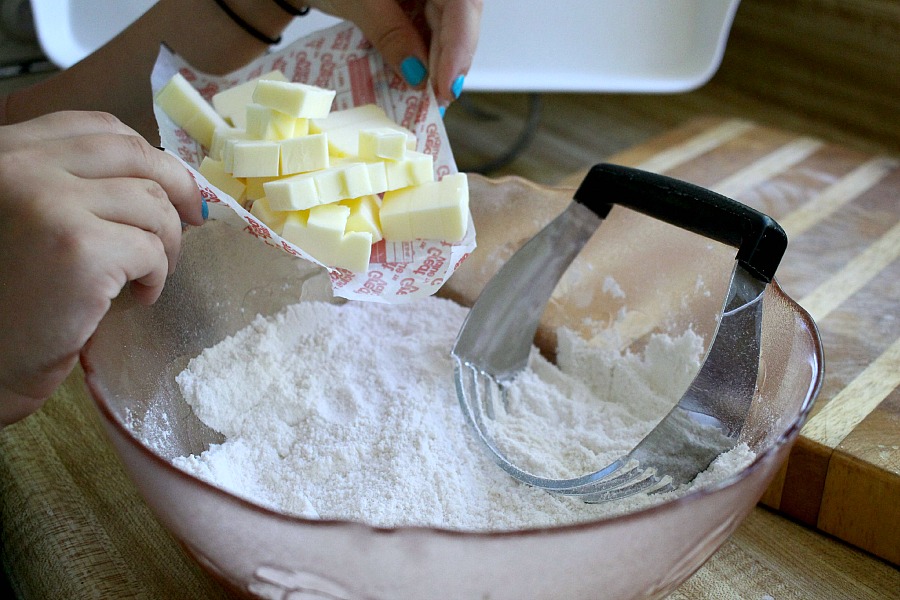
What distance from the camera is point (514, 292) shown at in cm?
66

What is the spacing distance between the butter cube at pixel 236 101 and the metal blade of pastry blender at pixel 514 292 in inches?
10.1

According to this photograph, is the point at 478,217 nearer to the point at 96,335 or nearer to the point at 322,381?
the point at 322,381

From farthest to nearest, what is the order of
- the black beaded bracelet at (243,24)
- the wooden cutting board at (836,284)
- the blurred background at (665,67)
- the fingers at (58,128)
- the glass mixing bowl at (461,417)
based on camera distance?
the blurred background at (665,67) → the black beaded bracelet at (243,24) → the wooden cutting board at (836,284) → the fingers at (58,128) → the glass mixing bowl at (461,417)

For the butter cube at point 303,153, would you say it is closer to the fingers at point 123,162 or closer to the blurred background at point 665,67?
the fingers at point 123,162

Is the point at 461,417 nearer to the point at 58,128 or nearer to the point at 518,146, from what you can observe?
the point at 58,128

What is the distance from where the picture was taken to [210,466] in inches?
20.6

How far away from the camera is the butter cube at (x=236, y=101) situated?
71 cm

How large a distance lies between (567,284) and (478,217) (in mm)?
103

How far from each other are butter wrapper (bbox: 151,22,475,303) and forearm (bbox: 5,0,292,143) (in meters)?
0.07

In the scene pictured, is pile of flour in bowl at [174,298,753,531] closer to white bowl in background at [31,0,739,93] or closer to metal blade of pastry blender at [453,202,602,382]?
metal blade of pastry blender at [453,202,602,382]

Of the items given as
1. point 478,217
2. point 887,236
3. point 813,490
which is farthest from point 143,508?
point 887,236

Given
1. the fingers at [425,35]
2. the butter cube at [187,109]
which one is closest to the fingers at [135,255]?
the butter cube at [187,109]

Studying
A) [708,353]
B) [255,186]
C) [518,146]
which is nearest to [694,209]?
[708,353]

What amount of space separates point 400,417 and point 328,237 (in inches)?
5.5
